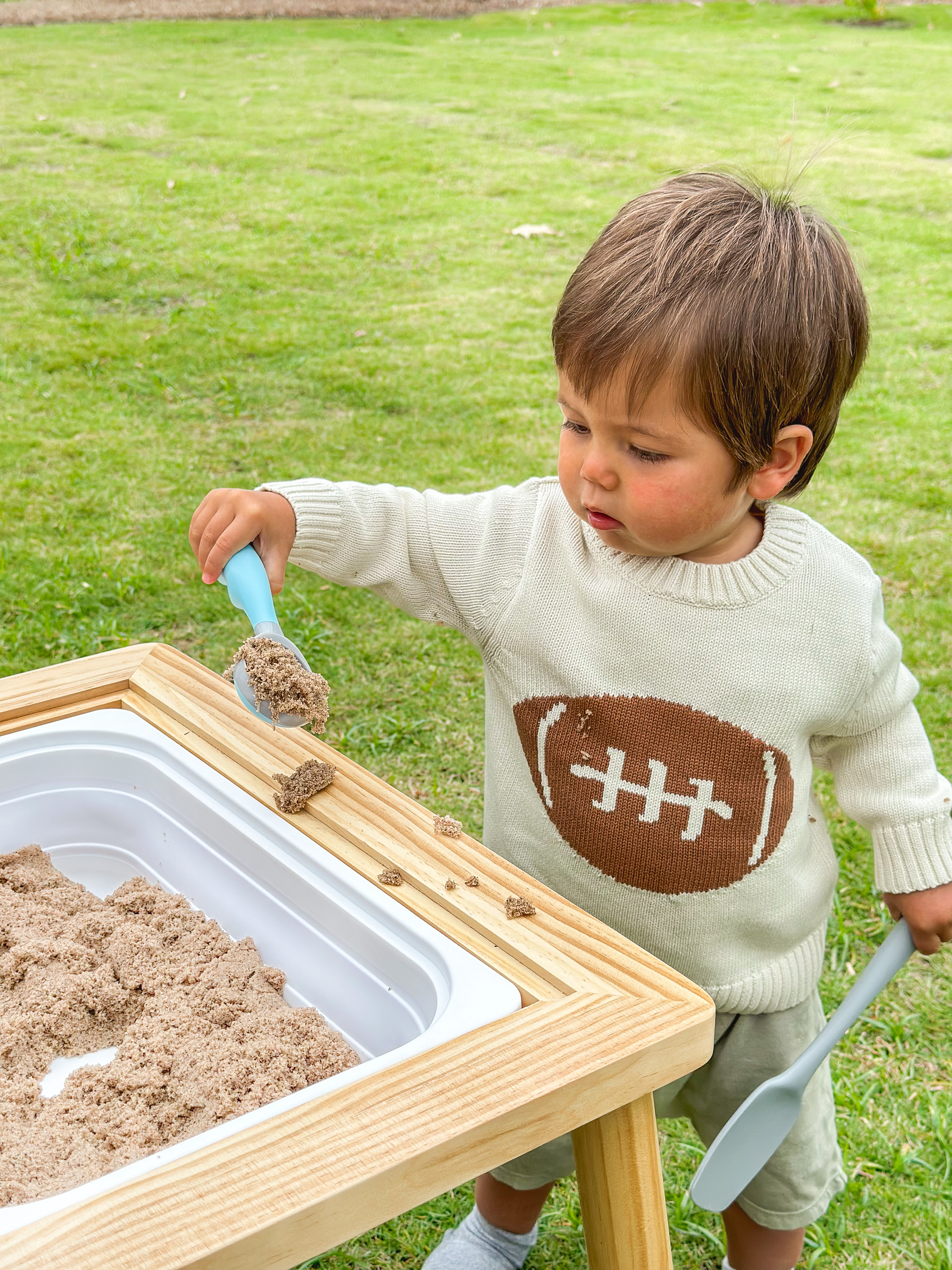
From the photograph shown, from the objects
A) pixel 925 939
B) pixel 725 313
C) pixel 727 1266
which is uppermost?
pixel 725 313

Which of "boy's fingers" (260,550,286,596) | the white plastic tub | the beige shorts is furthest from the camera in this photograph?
the beige shorts

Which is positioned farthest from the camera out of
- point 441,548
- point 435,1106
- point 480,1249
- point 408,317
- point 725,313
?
point 408,317

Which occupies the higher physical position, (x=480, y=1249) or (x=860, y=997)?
(x=860, y=997)

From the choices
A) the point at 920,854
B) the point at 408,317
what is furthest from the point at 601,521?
the point at 408,317

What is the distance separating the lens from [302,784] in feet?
3.57

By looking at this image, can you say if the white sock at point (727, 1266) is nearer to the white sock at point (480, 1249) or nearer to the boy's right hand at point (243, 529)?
the white sock at point (480, 1249)

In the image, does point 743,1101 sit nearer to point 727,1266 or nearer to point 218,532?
point 727,1266

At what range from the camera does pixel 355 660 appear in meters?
2.56

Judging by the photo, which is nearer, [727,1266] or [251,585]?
[251,585]

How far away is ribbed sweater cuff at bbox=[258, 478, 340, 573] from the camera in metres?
1.15

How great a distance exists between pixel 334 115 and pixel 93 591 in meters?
4.74

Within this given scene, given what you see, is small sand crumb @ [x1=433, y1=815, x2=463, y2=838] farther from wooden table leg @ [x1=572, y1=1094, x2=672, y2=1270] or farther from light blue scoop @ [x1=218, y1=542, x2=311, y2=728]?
wooden table leg @ [x1=572, y1=1094, x2=672, y2=1270]

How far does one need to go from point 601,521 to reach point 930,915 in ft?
1.60

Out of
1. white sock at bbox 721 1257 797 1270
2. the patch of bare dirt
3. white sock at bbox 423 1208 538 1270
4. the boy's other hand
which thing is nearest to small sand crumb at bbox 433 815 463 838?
the boy's other hand
